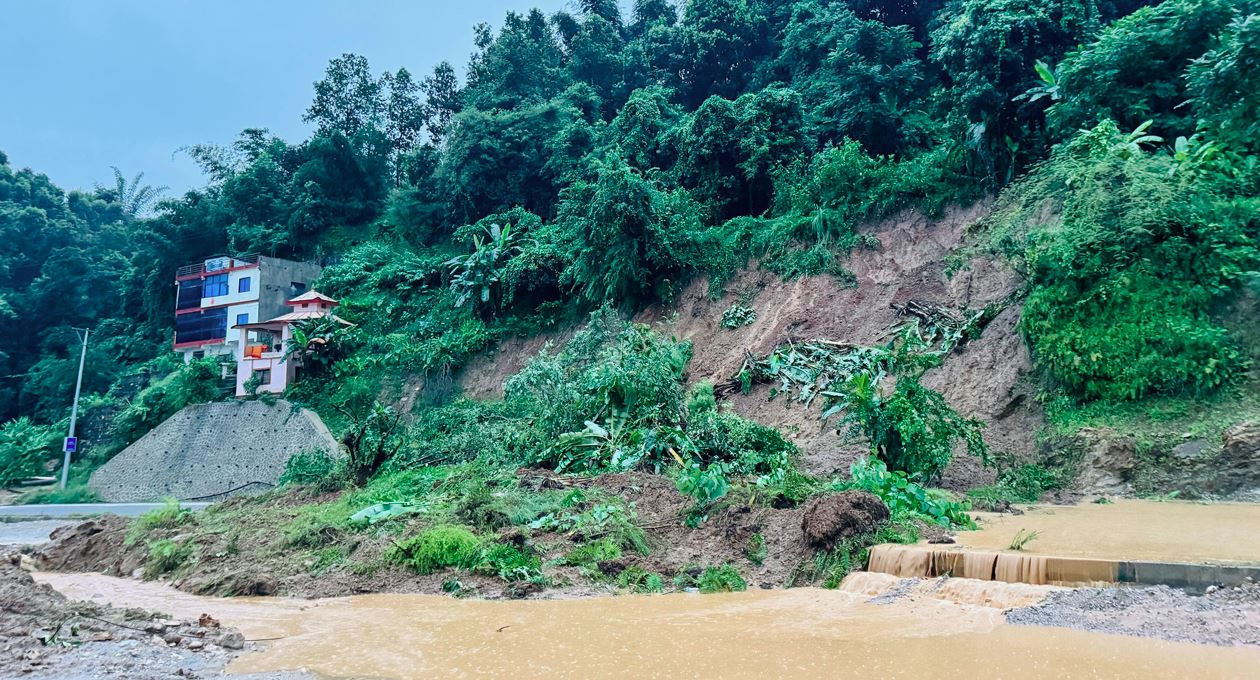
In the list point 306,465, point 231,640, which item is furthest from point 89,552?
point 306,465

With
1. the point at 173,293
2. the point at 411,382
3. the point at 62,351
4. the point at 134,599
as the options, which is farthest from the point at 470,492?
the point at 62,351

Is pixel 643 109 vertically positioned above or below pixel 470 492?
above

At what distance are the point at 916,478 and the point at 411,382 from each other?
2004 cm

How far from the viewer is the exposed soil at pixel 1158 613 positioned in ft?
15.3

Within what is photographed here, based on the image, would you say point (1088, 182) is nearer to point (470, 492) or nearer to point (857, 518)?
point (857, 518)

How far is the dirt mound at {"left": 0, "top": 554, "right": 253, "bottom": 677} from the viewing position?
5090mm

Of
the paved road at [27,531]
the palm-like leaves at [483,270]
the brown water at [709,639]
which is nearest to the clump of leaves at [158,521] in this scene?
the paved road at [27,531]

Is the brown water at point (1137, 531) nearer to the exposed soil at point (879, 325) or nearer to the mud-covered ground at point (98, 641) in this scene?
the exposed soil at point (879, 325)

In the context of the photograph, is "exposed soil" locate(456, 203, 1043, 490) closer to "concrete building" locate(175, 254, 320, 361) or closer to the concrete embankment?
the concrete embankment

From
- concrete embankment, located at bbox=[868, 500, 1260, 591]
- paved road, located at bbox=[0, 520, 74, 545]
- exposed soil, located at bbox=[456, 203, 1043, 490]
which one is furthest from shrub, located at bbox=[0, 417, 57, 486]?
concrete embankment, located at bbox=[868, 500, 1260, 591]

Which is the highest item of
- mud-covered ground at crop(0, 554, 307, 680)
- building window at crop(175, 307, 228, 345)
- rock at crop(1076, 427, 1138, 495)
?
building window at crop(175, 307, 228, 345)

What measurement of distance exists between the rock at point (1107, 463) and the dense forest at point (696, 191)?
90 cm

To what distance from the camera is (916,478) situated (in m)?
11.2

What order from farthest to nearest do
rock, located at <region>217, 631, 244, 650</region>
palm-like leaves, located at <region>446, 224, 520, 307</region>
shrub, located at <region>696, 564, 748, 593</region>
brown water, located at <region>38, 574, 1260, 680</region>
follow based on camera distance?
palm-like leaves, located at <region>446, 224, 520, 307</region>
shrub, located at <region>696, 564, 748, 593</region>
rock, located at <region>217, 631, 244, 650</region>
brown water, located at <region>38, 574, 1260, 680</region>
